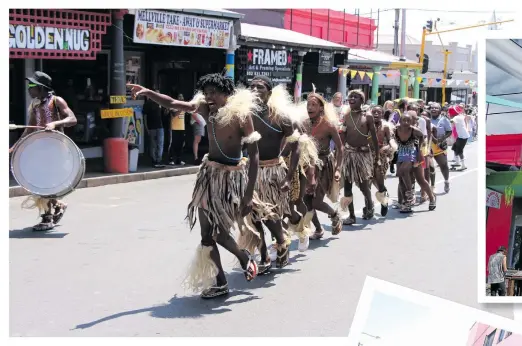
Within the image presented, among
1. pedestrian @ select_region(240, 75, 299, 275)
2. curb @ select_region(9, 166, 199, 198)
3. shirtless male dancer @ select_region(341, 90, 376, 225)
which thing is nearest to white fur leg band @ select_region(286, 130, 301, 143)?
pedestrian @ select_region(240, 75, 299, 275)

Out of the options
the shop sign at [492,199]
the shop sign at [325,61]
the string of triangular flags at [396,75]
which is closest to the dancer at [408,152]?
the shop sign at [492,199]

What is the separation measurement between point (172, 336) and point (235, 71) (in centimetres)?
1408

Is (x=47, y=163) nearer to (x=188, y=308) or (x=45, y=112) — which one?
(x=45, y=112)

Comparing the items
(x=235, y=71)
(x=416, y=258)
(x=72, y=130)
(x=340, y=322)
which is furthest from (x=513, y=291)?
(x=235, y=71)

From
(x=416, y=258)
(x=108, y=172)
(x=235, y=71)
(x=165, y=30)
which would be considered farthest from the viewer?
(x=235, y=71)

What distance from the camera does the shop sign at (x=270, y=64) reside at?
18.4 m

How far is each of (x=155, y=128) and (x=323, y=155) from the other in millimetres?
7457

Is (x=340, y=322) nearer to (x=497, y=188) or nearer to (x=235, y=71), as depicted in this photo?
(x=497, y=188)

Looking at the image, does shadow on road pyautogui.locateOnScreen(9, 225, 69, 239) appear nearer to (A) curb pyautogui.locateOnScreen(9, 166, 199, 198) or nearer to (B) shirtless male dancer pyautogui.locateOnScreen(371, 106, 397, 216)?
(A) curb pyautogui.locateOnScreen(9, 166, 199, 198)

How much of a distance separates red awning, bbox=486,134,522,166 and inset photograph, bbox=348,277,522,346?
5.69 feet

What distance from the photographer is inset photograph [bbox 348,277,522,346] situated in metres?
4.38

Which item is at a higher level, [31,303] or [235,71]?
[235,71]

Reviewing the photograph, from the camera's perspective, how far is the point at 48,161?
329 inches

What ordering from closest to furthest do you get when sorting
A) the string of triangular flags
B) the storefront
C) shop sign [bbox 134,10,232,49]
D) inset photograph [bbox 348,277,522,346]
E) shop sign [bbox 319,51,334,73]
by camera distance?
inset photograph [bbox 348,277,522,346]
shop sign [bbox 134,10,232,49]
the storefront
shop sign [bbox 319,51,334,73]
the string of triangular flags
